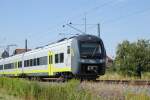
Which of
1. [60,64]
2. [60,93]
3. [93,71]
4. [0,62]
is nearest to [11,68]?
[0,62]

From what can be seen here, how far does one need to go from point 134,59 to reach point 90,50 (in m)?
17.6

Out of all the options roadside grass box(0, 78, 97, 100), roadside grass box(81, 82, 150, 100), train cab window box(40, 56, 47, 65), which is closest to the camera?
roadside grass box(81, 82, 150, 100)

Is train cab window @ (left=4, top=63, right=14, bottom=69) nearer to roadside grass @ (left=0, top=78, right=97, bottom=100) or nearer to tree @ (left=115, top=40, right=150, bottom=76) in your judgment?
tree @ (left=115, top=40, right=150, bottom=76)

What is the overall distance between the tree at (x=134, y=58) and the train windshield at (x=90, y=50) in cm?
1563

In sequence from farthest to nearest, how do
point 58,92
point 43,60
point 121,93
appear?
point 43,60, point 58,92, point 121,93

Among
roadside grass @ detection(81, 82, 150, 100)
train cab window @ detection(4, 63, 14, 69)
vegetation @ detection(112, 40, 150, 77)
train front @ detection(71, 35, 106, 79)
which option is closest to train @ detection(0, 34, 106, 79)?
train front @ detection(71, 35, 106, 79)

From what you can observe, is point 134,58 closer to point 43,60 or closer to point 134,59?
point 134,59

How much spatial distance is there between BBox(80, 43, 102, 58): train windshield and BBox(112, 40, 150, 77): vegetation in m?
15.5

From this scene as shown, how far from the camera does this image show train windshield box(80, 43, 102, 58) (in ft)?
86.7

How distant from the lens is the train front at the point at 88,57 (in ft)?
85.8

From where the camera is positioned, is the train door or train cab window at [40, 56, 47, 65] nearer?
the train door

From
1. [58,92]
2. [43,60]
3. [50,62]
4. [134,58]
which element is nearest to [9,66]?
[134,58]

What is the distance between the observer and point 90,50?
26.8 meters

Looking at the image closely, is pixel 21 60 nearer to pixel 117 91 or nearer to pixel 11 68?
pixel 11 68
